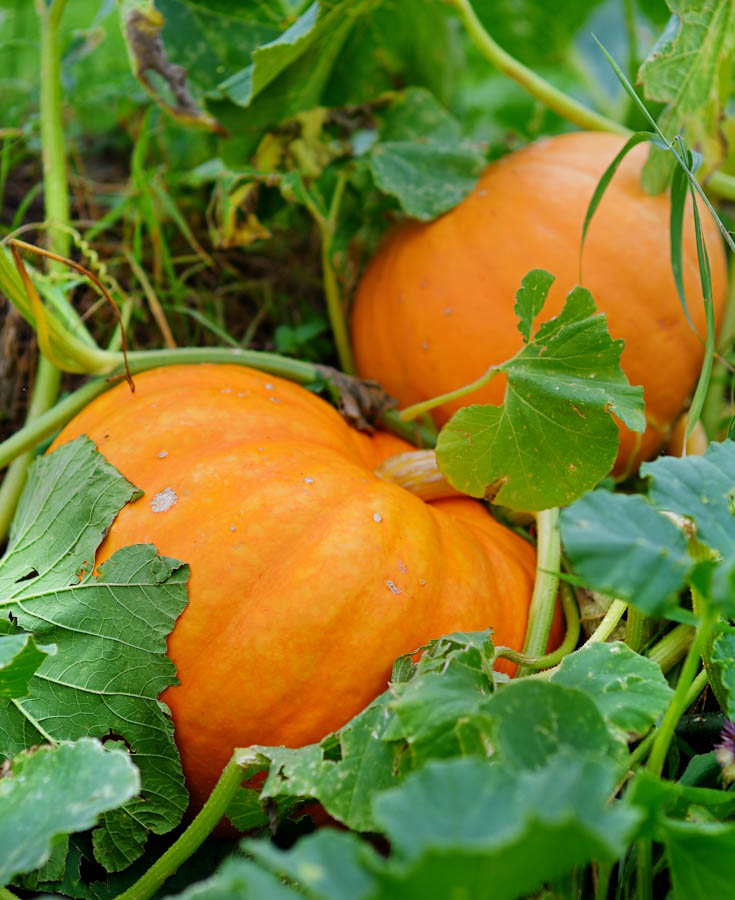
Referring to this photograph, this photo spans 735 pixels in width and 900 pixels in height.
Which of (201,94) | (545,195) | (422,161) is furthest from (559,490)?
(201,94)

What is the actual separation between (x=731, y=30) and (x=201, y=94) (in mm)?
846

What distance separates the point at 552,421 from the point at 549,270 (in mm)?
377

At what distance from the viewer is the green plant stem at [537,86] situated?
141 cm

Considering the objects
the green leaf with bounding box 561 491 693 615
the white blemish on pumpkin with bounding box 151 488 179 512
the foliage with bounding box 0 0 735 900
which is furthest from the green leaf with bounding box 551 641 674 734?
the white blemish on pumpkin with bounding box 151 488 179 512

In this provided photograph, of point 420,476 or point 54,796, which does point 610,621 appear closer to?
point 420,476

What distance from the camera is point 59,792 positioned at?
67cm

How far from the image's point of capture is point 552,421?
3.33ft

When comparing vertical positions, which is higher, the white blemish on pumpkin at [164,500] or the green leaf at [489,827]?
the green leaf at [489,827]

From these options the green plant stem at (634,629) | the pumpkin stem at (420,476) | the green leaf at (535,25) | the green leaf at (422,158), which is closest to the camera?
the green plant stem at (634,629)

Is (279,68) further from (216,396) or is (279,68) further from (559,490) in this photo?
(559,490)

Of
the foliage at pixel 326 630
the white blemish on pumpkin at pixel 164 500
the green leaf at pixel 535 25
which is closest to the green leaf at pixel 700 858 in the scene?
the foliage at pixel 326 630

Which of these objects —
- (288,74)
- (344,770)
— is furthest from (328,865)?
(288,74)

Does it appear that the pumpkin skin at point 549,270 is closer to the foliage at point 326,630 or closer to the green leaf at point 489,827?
the foliage at point 326,630

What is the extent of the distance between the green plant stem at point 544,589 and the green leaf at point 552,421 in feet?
0.27
